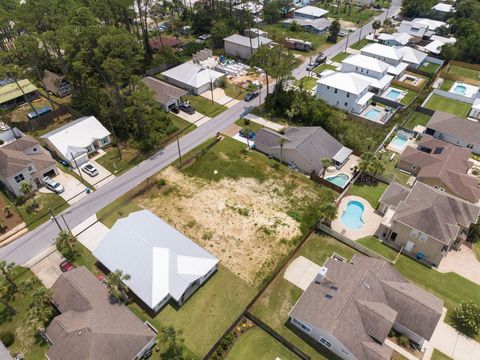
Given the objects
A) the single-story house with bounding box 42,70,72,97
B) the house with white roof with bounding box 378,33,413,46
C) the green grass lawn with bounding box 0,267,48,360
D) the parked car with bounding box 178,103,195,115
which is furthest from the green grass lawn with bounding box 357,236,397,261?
the house with white roof with bounding box 378,33,413,46

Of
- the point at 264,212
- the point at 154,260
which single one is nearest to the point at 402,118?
the point at 264,212

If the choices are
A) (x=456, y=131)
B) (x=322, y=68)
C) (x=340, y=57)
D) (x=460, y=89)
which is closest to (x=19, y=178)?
(x=322, y=68)

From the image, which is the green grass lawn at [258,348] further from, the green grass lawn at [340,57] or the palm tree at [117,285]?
the green grass lawn at [340,57]

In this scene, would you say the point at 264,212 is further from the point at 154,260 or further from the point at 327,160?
the point at 154,260

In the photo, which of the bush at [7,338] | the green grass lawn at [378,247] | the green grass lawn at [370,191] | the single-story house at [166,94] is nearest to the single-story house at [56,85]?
the single-story house at [166,94]

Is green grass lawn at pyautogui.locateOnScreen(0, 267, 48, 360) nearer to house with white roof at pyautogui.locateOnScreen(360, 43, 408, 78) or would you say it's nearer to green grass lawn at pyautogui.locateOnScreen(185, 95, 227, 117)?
green grass lawn at pyautogui.locateOnScreen(185, 95, 227, 117)

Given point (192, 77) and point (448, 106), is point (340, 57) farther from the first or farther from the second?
point (192, 77)
